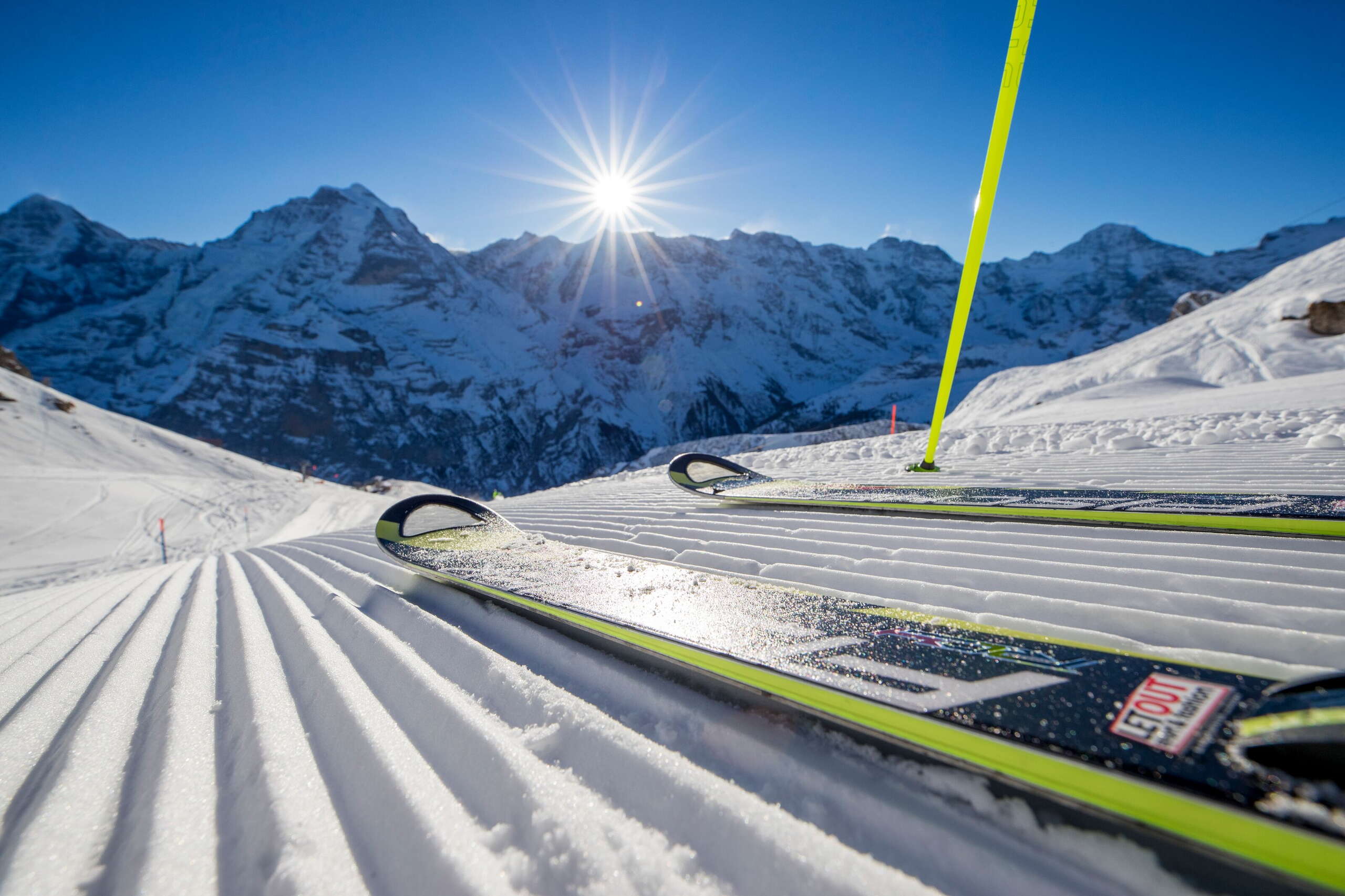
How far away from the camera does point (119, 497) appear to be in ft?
59.4

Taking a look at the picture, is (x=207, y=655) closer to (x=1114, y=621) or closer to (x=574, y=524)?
(x=574, y=524)

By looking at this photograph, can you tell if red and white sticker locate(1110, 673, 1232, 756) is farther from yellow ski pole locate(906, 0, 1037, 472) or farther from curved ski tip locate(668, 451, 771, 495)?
curved ski tip locate(668, 451, 771, 495)

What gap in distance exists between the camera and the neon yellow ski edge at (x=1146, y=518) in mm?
2309

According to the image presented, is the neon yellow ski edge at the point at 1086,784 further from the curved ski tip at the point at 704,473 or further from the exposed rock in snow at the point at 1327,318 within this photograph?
the exposed rock in snow at the point at 1327,318

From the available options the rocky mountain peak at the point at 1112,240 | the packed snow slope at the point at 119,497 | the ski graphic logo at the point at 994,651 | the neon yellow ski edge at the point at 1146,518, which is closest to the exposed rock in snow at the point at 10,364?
the packed snow slope at the point at 119,497

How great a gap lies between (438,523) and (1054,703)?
4.12 metres

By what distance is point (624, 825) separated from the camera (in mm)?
1063

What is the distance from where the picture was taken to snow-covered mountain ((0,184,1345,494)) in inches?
3696

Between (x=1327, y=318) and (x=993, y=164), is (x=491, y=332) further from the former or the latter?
(x=993, y=164)

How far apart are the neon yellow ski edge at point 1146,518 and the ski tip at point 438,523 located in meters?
2.56

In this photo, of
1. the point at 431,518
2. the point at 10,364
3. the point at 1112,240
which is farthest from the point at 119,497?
the point at 1112,240

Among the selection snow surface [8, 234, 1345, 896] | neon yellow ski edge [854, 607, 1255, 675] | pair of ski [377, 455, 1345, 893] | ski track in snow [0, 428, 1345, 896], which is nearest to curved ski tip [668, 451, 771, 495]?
snow surface [8, 234, 1345, 896]

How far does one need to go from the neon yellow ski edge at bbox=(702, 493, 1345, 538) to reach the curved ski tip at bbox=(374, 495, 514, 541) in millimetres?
2618

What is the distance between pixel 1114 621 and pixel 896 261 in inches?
6806
